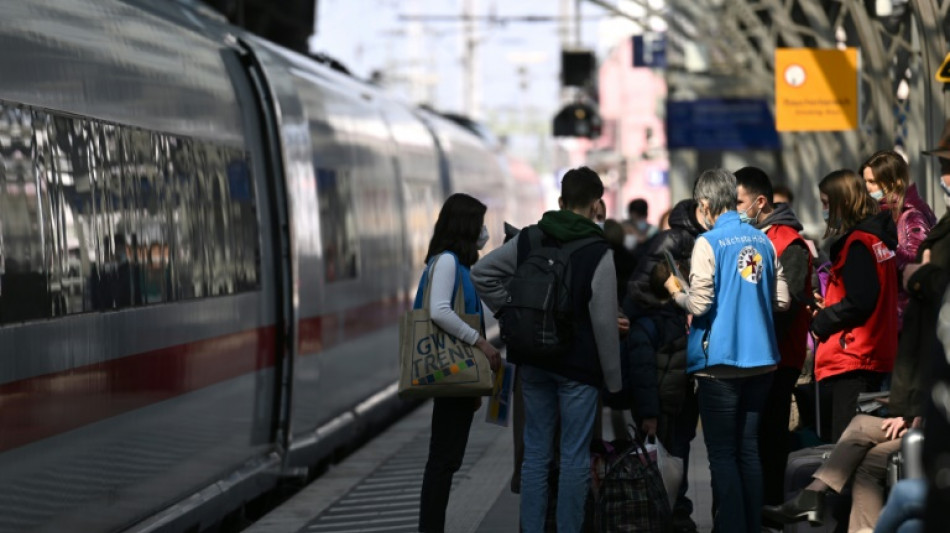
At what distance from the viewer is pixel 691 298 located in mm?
8680

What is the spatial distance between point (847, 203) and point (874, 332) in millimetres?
576

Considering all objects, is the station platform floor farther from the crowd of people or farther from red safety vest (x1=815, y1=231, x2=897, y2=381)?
red safety vest (x1=815, y1=231, x2=897, y2=381)

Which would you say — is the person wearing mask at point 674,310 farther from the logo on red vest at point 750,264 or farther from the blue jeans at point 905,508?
the blue jeans at point 905,508

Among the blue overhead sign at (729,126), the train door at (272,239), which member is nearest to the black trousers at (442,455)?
the train door at (272,239)

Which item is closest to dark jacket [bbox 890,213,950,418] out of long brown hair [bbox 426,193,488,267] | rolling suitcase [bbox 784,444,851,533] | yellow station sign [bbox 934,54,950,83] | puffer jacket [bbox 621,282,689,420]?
rolling suitcase [bbox 784,444,851,533]

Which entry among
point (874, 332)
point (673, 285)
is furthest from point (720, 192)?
point (874, 332)

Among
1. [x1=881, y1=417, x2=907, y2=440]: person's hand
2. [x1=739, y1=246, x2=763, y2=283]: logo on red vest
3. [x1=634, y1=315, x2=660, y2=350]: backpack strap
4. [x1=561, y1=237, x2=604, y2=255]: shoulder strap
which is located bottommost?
[x1=881, y1=417, x2=907, y2=440]: person's hand

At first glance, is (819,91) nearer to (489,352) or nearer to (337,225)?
(337,225)

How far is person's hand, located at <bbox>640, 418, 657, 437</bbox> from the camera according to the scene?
8836mm

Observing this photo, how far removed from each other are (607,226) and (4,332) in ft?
23.9

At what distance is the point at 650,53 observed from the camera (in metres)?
38.9

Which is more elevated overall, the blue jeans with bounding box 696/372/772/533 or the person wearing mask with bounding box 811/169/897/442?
the person wearing mask with bounding box 811/169/897/442

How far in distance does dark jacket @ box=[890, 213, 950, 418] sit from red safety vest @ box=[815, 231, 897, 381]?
5.58 ft

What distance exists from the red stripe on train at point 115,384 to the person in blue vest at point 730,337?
248 centimetres
